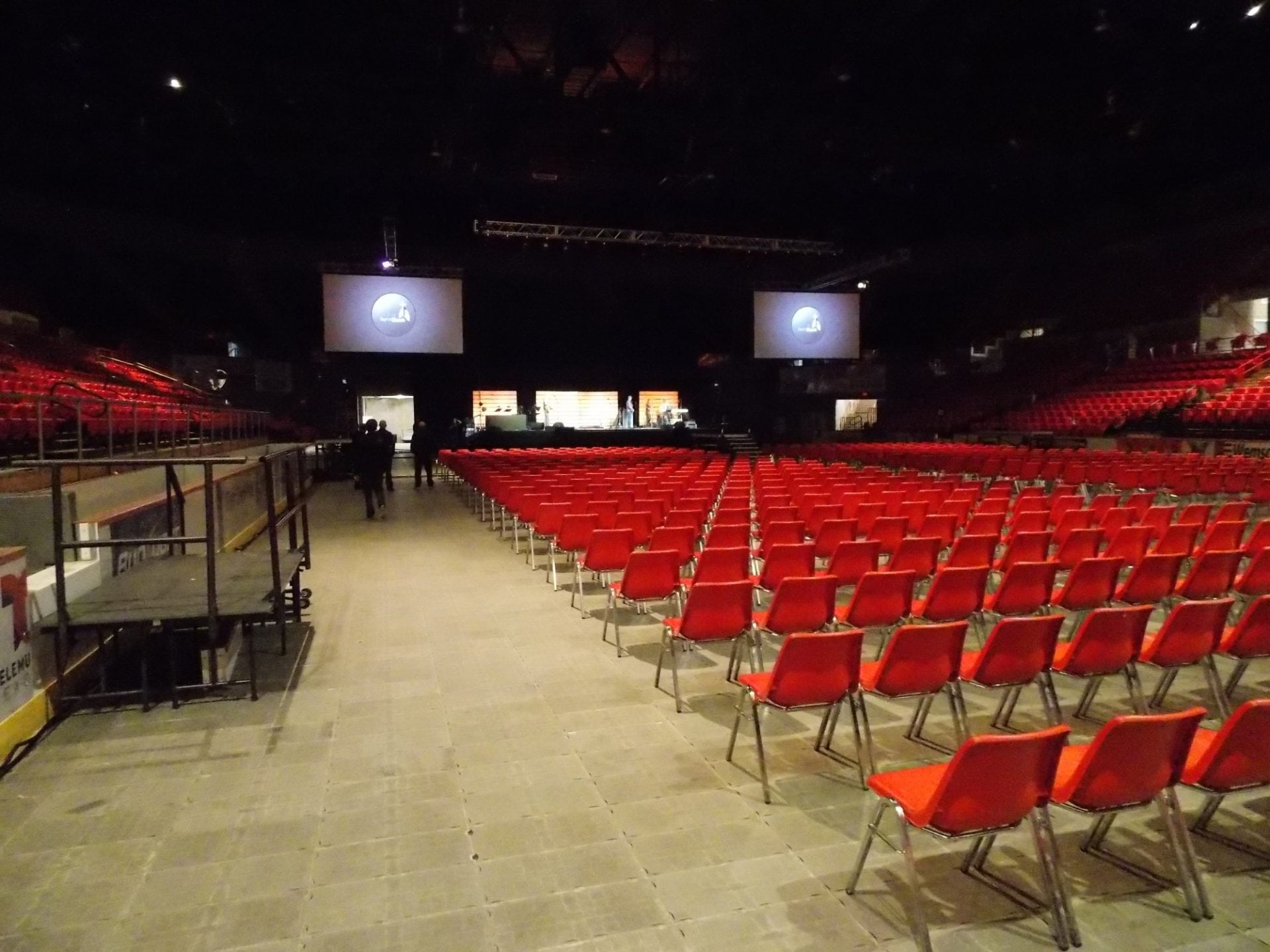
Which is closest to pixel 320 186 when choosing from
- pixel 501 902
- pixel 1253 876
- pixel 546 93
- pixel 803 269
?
pixel 546 93

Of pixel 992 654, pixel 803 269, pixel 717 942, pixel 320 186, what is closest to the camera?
pixel 717 942

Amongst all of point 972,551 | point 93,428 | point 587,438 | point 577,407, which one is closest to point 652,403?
point 577,407

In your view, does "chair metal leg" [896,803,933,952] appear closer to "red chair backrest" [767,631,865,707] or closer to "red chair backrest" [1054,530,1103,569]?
"red chair backrest" [767,631,865,707]

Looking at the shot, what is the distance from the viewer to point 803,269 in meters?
22.3

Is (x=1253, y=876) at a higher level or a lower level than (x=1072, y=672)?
lower

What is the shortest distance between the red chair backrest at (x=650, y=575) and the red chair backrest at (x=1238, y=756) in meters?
3.08

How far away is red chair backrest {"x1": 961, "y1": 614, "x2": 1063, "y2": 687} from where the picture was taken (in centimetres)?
333

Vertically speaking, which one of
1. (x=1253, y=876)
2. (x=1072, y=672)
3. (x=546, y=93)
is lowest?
(x=1253, y=876)

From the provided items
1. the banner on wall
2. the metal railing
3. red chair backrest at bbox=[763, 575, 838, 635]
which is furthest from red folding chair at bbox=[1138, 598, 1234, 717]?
the metal railing

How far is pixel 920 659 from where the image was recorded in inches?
129

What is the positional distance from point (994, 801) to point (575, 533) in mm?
4850

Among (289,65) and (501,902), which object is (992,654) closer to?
(501,902)

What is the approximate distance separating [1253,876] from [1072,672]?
1070 mm

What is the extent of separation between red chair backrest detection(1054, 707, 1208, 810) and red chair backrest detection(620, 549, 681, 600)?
2.94 m
